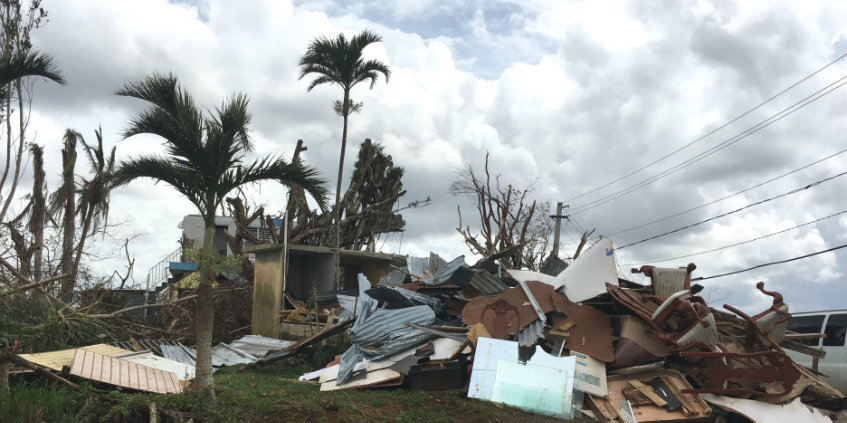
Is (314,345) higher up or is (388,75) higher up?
(388,75)

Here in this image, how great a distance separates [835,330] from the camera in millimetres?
9789

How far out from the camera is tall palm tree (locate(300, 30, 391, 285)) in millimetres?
16641

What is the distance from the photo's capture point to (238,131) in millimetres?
7738

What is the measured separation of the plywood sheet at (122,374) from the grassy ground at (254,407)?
0.40 meters

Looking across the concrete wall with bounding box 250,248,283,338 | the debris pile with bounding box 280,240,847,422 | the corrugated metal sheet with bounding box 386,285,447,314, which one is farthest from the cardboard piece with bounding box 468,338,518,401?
the concrete wall with bounding box 250,248,283,338

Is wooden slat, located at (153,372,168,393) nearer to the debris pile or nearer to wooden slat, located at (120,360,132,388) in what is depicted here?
wooden slat, located at (120,360,132,388)

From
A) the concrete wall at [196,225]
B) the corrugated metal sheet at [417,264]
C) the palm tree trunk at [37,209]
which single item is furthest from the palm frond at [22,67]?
the concrete wall at [196,225]

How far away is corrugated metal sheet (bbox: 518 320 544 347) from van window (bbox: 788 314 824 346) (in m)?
4.68

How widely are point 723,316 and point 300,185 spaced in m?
7.48

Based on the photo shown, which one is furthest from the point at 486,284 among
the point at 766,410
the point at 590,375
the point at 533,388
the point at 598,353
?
the point at 766,410

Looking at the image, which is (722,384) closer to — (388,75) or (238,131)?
(238,131)

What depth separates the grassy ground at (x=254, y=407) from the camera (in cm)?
663

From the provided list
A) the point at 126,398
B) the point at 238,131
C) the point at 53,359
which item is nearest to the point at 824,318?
the point at 238,131

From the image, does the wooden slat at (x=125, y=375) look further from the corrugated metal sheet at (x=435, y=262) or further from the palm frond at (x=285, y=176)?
the corrugated metal sheet at (x=435, y=262)
